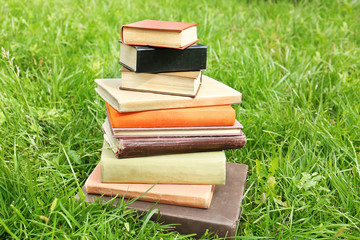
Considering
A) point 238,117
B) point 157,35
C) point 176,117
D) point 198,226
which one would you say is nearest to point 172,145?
point 176,117

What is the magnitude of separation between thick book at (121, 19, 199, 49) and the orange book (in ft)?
0.91

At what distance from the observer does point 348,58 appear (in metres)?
3.00

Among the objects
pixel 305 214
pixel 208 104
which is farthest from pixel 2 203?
pixel 305 214

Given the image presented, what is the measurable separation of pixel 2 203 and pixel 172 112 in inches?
29.5

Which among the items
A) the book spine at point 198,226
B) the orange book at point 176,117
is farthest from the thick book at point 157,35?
the book spine at point 198,226

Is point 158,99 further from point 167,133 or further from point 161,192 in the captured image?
point 161,192

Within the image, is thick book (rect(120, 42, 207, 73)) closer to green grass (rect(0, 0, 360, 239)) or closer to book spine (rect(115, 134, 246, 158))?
book spine (rect(115, 134, 246, 158))

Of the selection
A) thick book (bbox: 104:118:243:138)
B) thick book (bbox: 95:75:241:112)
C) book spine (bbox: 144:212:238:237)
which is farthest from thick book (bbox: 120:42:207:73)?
book spine (bbox: 144:212:238:237)

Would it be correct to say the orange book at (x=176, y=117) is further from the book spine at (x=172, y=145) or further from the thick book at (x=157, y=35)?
the thick book at (x=157, y=35)

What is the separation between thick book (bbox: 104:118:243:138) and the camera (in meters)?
1.57

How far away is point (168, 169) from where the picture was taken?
161cm

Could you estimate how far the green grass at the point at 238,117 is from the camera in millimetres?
1479

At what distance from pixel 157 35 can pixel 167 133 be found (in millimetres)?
417

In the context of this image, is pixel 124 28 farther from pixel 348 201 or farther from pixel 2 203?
pixel 348 201
